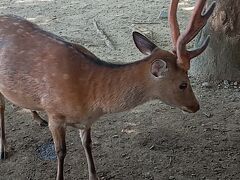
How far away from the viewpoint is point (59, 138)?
3.94m

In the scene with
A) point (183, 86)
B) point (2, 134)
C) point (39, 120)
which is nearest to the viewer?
point (183, 86)

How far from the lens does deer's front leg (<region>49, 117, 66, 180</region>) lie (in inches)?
153

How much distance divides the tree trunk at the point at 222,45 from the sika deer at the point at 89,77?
164cm

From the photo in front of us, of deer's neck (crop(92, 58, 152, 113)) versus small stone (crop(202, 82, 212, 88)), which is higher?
deer's neck (crop(92, 58, 152, 113))

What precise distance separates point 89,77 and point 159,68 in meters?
0.52

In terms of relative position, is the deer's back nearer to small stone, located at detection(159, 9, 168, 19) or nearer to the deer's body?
the deer's body

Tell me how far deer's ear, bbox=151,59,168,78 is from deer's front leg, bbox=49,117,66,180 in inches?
31.8

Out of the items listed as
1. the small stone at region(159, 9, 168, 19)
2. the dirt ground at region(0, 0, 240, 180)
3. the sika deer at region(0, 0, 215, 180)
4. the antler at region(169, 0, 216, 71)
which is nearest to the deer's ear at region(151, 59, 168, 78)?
the sika deer at region(0, 0, 215, 180)

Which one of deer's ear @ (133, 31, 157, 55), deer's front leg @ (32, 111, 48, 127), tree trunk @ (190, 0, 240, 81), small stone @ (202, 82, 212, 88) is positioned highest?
deer's ear @ (133, 31, 157, 55)

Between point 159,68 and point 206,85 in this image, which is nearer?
point 159,68

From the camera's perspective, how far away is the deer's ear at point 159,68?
3591mm

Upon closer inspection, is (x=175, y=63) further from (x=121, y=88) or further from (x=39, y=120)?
(x=39, y=120)

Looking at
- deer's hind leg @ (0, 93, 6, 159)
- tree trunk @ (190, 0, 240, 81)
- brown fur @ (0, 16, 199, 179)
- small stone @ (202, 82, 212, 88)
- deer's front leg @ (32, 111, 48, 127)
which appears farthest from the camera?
small stone @ (202, 82, 212, 88)

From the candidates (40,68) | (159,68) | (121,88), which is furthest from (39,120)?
(159,68)
